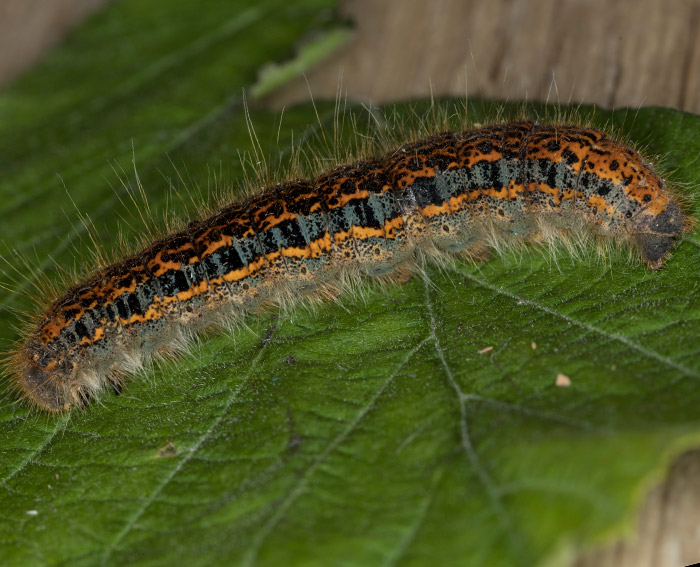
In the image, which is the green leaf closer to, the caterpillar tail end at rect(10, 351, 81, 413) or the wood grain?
the caterpillar tail end at rect(10, 351, 81, 413)

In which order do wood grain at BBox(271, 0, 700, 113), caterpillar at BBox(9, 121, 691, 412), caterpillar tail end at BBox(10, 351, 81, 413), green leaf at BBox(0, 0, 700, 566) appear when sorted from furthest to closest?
wood grain at BBox(271, 0, 700, 113), caterpillar at BBox(9, 121, 691, 412), caterpillar tail end at BBox(10, 351, 81, 413), green leaf at BBox(0, 0, 700, 566)

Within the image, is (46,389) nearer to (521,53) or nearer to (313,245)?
(313,245)

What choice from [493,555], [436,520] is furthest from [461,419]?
[493,555]

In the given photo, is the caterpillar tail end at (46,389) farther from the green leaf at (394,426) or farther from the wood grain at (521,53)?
the wood grain at (521,53)

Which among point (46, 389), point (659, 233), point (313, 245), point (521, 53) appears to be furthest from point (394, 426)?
point (521, 53)

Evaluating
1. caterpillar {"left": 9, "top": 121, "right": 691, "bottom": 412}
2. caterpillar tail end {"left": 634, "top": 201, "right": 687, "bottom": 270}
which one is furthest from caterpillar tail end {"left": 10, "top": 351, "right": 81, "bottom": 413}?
caterpillar tail end {"left": 634, "top": 201, "right": 687, "bottom": 270}
